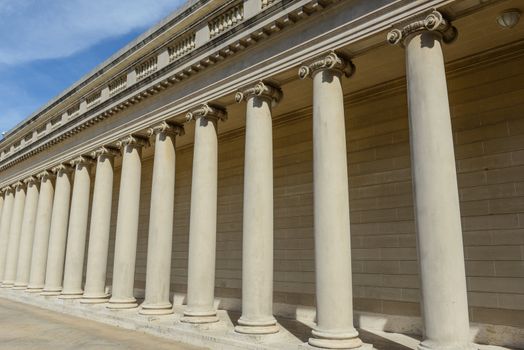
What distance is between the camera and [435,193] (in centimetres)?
1344

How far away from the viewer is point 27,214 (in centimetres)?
3959

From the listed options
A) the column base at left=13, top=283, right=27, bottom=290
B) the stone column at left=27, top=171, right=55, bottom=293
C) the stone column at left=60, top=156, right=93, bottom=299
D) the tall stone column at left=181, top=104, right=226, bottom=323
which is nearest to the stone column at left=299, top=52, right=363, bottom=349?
the tall stone column at left=181, top=104, right=226, bottom=323

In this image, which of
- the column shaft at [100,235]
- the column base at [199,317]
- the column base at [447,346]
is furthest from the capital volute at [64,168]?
the column base at [447,346]

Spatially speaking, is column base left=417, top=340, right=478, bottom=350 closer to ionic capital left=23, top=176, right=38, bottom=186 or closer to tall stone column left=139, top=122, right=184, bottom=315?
tall stone column left=139, top=122, right=184, bottom=315

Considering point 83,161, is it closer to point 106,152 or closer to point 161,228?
point 106,152

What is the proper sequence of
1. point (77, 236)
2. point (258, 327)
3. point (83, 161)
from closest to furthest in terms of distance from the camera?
point (258, 327), point (77, 236), point (83, 161)

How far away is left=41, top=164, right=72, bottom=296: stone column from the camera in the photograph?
33250 mm

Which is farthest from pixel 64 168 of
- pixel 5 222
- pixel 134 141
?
pixel 5 222

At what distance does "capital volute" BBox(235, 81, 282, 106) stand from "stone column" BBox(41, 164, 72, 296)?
20371mm

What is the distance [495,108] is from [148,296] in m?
19.2

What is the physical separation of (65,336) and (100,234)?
903 centimetres

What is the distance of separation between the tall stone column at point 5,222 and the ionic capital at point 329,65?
38337 millimetres

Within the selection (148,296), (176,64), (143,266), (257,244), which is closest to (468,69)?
(257,244)

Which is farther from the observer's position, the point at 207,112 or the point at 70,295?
the point at 70,295
